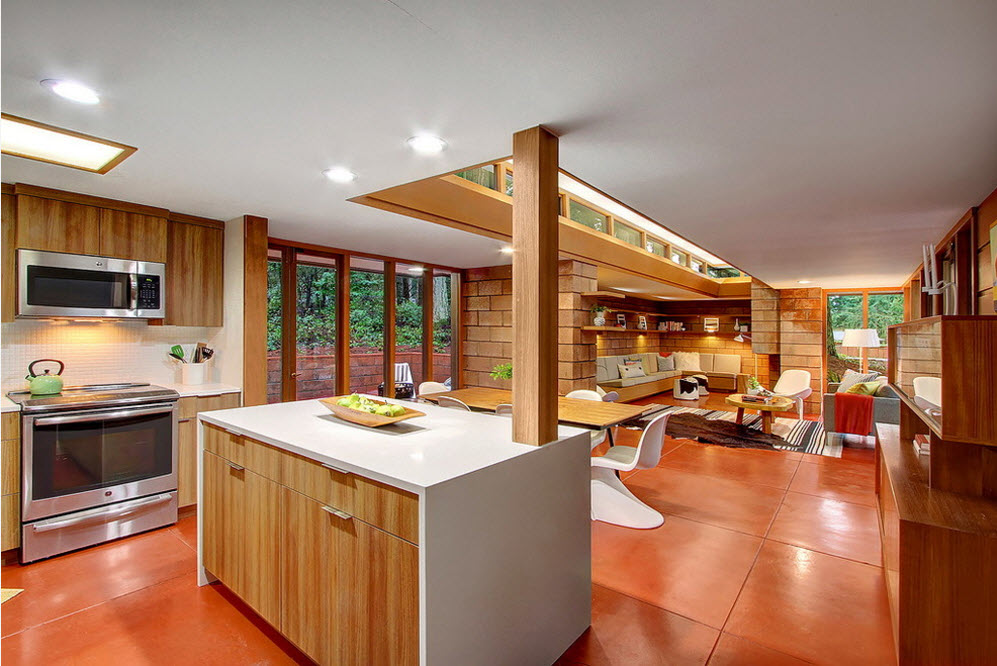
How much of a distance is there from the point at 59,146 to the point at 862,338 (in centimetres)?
906

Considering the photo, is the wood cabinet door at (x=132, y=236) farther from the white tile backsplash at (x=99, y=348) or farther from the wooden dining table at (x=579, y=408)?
the wooden dining table at (x=579, y=408)

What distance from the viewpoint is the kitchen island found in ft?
4.65

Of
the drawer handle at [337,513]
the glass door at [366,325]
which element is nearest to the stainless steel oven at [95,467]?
the glass door at [366,325]

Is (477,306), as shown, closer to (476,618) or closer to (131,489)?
(131,489)

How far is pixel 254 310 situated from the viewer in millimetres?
3566

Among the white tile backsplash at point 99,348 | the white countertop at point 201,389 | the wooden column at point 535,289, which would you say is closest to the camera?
the wooden column at point 535,289

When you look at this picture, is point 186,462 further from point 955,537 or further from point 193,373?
point 955,537

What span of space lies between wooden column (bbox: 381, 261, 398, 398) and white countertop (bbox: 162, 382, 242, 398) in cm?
199

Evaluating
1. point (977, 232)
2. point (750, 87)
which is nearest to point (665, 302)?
point (977, 232)

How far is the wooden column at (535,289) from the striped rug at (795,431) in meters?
2.78

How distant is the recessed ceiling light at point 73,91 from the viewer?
1615mm

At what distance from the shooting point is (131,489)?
3.01 m

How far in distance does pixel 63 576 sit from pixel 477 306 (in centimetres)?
467

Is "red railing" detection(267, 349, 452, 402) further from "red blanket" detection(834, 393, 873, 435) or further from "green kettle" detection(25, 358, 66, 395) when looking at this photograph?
"red blanket" detection(834, 393, 873, 435)
